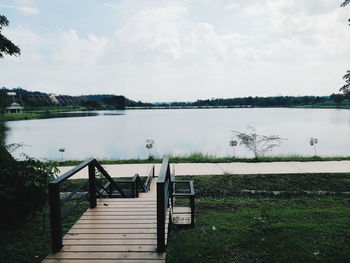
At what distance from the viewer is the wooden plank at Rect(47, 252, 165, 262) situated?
10.4 ft

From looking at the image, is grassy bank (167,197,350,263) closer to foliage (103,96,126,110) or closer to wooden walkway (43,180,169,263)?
wooden walkway (43,180,169,263)

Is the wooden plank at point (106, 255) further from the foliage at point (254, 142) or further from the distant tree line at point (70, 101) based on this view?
the distant tree line at point (70, 101)

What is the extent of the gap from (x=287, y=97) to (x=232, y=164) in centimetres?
12328

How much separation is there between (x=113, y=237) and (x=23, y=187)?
1.95 metres

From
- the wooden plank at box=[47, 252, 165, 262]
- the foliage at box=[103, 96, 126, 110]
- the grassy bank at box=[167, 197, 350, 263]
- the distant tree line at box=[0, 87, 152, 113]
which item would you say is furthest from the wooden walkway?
the foliage at box=[103, 96, 126, 110]

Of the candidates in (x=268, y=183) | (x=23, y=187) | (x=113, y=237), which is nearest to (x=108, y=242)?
(x=113, y=237)

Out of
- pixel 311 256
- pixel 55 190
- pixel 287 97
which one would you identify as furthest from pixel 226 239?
pixel 287 97

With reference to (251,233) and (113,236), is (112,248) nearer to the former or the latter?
(113,236)

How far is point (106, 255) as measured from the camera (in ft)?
10.6

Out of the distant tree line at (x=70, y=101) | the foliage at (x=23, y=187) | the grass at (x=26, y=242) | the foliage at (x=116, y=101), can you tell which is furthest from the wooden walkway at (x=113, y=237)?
the foliage at (x=116, y=101)

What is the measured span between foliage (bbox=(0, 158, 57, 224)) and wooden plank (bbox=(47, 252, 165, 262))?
1.48 metres

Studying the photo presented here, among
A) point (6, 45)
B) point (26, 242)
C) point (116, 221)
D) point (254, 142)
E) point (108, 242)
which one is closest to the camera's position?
point (108, 242)

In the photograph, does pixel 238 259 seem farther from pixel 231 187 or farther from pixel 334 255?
pixel 231 187

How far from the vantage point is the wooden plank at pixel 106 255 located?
318 centimetres
